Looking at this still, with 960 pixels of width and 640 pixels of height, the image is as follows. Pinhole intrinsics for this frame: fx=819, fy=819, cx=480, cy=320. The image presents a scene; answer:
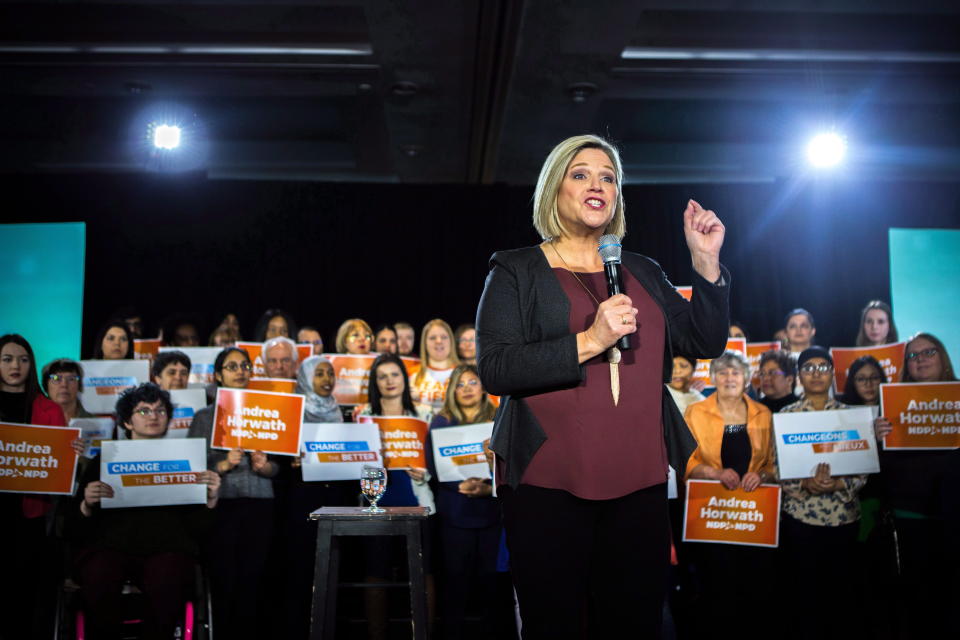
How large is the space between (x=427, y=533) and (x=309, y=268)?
4.21 meters

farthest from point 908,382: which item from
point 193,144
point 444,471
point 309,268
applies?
point 193,144

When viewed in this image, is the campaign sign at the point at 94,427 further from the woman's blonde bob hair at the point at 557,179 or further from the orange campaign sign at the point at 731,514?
the woman's blonde bob hair at the point at 557,179

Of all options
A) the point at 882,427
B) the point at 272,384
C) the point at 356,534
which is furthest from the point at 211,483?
the point at 882,427

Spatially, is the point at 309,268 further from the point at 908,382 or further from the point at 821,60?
the point at 908,382

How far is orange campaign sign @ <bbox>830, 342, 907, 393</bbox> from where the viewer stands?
4.77m

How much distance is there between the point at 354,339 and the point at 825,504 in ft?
10.4

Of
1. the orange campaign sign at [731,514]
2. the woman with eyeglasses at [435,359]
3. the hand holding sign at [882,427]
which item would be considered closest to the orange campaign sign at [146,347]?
the woman with eyeglasses at [435,359]

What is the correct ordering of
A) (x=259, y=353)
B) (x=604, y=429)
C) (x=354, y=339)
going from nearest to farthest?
(x=604, y=429)
(x=259, y=353)
(x=354, y=339)

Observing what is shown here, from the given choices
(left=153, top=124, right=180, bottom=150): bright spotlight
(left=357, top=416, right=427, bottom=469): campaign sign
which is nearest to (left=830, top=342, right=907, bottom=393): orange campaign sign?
(left=357, top=416, right=427, bottom=469): campaign sign

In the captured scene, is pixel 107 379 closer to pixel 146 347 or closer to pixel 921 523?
pixel 146 347

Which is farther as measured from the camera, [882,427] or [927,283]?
[927,283]

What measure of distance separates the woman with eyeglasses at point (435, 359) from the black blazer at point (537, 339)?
3838 mm

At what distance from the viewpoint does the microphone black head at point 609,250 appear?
139 centimetres

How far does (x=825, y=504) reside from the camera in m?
3.88
